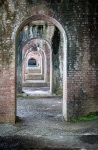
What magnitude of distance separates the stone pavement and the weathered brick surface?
690 mm

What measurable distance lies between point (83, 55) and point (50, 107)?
4.16m

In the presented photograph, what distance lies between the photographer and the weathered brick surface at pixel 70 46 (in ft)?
31.6

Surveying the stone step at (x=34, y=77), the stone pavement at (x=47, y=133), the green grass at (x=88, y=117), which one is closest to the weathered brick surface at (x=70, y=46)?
the green grass at (x=88, y=117)

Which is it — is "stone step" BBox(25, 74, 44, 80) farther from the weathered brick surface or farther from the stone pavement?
the weathered brick surface

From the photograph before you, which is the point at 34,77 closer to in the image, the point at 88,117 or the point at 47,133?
the point at 88,117

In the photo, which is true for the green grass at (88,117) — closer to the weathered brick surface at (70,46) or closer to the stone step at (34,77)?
the weathered brick surface at (70,46)

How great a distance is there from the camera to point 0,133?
826cm

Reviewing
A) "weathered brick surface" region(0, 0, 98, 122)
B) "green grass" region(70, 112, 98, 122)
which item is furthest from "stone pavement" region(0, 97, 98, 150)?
"weathered brick surface" region(0, 0, 98, 122)

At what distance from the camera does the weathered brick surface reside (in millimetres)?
9625

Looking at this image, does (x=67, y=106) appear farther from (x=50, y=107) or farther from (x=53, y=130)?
(x=50, y=107)

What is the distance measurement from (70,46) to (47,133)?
10.5 feet

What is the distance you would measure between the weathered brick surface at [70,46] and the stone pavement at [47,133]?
69 cm

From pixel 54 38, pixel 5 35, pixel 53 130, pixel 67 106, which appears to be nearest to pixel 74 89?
pixel 67 106

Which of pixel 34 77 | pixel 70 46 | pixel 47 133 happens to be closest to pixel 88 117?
pixel 47 133
